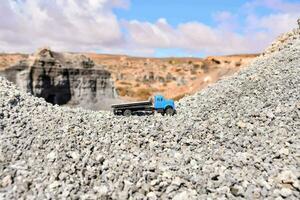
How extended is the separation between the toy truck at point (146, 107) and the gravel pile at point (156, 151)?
980 millimetres

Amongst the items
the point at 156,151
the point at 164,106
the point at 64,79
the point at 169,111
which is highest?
the point at 164,106

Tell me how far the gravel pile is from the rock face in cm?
2347

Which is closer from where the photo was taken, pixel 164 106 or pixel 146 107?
pixel 164 106

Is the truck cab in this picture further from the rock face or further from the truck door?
the rock face

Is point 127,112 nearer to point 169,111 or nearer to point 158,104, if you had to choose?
point 158,104

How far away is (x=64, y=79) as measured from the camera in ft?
131

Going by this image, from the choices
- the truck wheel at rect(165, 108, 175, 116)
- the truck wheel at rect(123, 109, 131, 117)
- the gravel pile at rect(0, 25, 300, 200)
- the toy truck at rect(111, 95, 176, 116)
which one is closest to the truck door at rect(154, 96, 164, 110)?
the toy truck at rect(111, 95, 176, 116)

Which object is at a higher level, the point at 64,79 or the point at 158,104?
the point at 158,104

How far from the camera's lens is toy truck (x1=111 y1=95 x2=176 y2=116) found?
1581 centimetres

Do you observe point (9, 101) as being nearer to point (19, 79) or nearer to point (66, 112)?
point (66, 112)

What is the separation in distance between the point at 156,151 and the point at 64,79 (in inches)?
1186

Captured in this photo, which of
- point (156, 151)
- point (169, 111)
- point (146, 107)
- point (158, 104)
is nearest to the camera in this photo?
point (156, 151)

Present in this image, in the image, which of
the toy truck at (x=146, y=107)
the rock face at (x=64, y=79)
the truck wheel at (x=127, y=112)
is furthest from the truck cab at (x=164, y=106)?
the rock face at (x=64, y=79)

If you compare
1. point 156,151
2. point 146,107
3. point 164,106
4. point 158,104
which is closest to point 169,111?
point 164,106
